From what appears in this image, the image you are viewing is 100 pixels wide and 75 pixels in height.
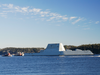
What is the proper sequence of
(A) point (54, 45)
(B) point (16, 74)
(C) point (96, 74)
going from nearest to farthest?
(C) point (96, 74) < (B) point (16, 74) < (A) point (54, 45)

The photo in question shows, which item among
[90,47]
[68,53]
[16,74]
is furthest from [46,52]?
[16,74]

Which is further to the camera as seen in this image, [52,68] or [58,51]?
[58,51]

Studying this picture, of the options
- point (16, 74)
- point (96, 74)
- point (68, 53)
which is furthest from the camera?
point (68, 53)

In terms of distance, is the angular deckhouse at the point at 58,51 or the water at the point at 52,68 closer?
the water at the point at 52,68

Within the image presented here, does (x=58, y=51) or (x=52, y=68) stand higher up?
(x=58, y=51)

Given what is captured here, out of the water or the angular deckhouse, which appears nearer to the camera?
the water

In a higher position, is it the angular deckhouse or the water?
the angular deckhouse

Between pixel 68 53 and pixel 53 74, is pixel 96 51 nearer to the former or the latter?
pixel 68 53

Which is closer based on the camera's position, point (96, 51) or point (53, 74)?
point (53, 74)

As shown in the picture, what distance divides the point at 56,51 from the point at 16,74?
8955 centimetres

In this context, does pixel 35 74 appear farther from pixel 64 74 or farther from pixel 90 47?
pixel 90 47

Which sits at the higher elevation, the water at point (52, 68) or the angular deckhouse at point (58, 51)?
the angular deckhouse at point (58, 51)

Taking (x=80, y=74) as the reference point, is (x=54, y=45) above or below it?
above

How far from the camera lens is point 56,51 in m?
118
